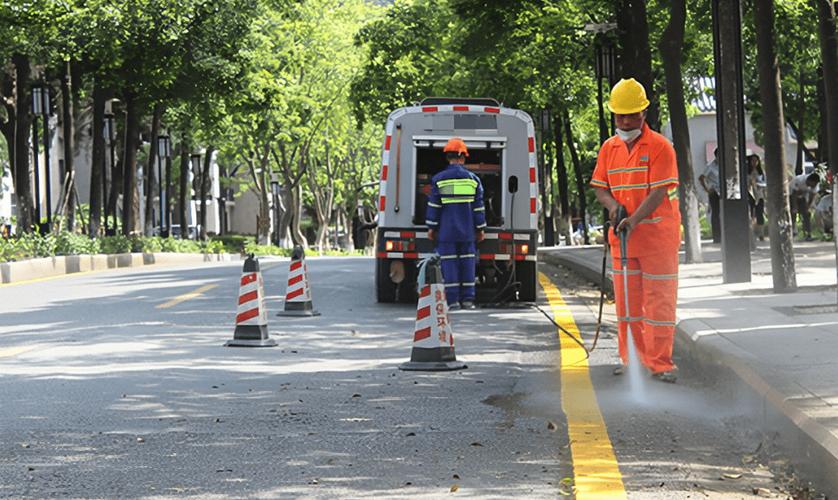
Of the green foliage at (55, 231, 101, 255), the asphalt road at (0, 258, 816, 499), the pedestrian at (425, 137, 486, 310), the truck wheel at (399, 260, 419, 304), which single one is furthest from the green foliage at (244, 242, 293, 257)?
the asphalt road at (0, 258, 816, 499)

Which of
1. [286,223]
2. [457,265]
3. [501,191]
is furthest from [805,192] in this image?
[286,223]

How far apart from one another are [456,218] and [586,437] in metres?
9.58

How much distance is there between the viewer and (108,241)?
134 feet

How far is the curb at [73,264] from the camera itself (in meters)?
29.4

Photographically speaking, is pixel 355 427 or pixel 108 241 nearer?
pixel 355 427

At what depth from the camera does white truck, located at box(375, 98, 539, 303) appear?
19109 mm

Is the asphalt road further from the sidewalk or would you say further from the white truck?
the white truck

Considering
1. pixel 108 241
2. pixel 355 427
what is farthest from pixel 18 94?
pixel 355 427

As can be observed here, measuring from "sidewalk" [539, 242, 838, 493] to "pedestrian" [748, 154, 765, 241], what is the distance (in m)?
9.40

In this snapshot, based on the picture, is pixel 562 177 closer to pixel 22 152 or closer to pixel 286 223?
pixel 286 223

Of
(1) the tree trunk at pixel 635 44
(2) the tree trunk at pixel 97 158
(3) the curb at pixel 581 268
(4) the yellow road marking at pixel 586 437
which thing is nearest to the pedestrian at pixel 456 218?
(3) the curb at pixel 581 268

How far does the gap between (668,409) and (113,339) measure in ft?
22.5

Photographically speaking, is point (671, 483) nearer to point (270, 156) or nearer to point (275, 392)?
point (275, 392)

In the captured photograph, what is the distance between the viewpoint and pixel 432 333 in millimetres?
11641
